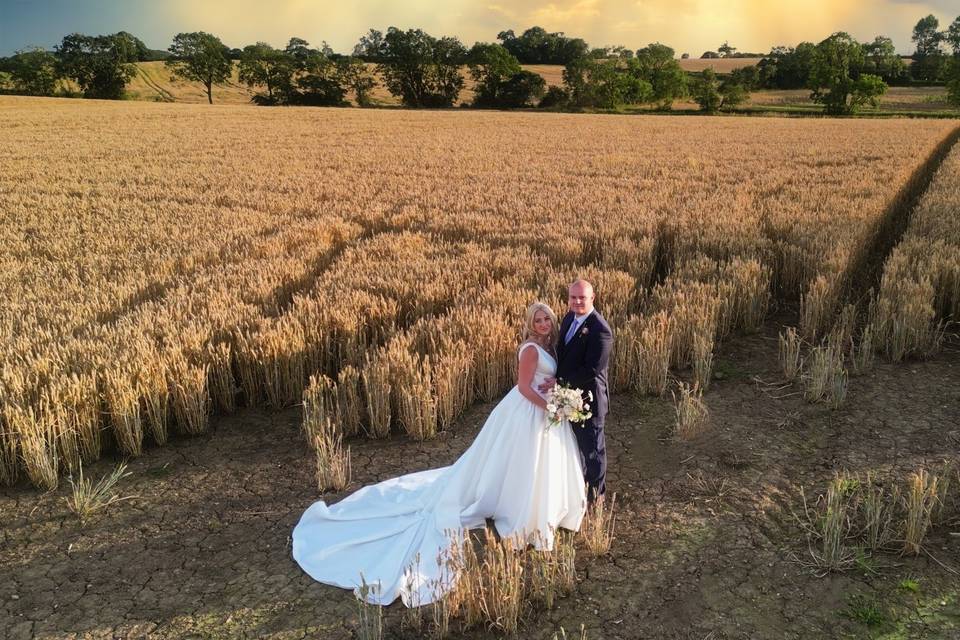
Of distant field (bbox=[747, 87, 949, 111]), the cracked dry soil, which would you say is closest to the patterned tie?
the cracked dry soil

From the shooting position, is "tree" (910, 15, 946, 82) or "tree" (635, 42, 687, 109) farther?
"tree" (910, 15, 946, 82)

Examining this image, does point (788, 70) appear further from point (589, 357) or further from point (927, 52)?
point (589, 357)

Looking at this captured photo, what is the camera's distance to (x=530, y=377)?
12.7ft

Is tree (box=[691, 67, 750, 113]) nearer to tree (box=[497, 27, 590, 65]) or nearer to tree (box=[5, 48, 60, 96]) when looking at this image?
tree (box=[497, 27, 590, 65])

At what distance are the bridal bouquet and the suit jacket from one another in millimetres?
228

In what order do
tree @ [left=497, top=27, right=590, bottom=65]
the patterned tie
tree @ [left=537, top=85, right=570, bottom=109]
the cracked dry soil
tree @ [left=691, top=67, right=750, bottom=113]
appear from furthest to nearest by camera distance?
tree @ [left=497, top=27, right=590, bottom=65] < tree @ [left=537, top=85, right=570, bottom=109] < tree @ [left=691, top=67, right=750, bottom=113] < the patterned tie < the cracked dry soil

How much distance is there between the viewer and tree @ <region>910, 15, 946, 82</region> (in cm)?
Answer: 9338

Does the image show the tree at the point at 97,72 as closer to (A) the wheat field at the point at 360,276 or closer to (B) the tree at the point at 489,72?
(B) the tree at the point at 489,72

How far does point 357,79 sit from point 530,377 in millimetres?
82522

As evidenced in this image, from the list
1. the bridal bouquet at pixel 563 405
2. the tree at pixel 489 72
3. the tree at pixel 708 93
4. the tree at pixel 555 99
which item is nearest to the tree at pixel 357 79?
the tree at pixel 489 72

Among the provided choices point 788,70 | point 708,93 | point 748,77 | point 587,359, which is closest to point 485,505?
point 587,359

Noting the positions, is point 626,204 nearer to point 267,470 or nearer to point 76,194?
point 267,470

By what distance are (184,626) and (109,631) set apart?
1.19 ft

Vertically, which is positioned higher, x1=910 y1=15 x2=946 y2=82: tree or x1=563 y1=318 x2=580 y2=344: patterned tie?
x1=910 y1=15 x2=946 y2=82: tree
